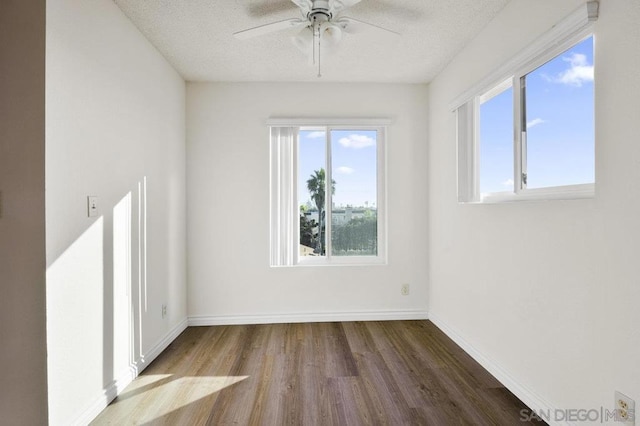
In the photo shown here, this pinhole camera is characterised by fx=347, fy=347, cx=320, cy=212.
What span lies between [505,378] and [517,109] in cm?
176

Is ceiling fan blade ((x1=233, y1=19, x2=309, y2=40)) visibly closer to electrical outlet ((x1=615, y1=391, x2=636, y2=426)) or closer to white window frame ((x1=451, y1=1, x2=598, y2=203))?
white window frame ((x1=451, y1=1, x2=598, y2=203))

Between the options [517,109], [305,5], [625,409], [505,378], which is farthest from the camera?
[505,378]

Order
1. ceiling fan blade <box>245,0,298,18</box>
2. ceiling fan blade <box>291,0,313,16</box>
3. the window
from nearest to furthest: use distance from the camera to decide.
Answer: ceiling fan blade <box>291,0,313,16</box>, ceiling fan blade <box>245,0,298,18</box>, the window

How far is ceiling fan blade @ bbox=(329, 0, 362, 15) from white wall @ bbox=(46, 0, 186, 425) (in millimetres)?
1393

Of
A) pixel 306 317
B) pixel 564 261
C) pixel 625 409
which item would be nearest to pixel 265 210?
pixel 306 317

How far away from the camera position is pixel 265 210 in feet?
12.0

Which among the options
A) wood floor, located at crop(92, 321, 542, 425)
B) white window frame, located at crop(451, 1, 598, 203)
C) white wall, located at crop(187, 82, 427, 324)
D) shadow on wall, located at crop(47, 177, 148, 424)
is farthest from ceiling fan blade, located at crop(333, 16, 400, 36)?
wood floor, located at crop(92, 321, 542, 425)

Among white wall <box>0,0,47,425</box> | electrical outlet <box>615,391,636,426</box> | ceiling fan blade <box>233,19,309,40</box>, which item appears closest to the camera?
electrical outlet <box>615,391,636,426</box>

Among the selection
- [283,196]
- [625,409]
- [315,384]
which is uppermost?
[283,196]

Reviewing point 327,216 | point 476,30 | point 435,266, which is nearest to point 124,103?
point 327,216

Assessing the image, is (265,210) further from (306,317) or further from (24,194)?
(24,194)

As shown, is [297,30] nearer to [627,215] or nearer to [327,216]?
[327,216]

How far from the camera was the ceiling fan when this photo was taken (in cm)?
210

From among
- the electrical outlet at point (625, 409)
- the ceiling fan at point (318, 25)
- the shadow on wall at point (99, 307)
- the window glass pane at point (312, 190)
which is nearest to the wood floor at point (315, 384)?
the shadow on wall at point (99, 307)
